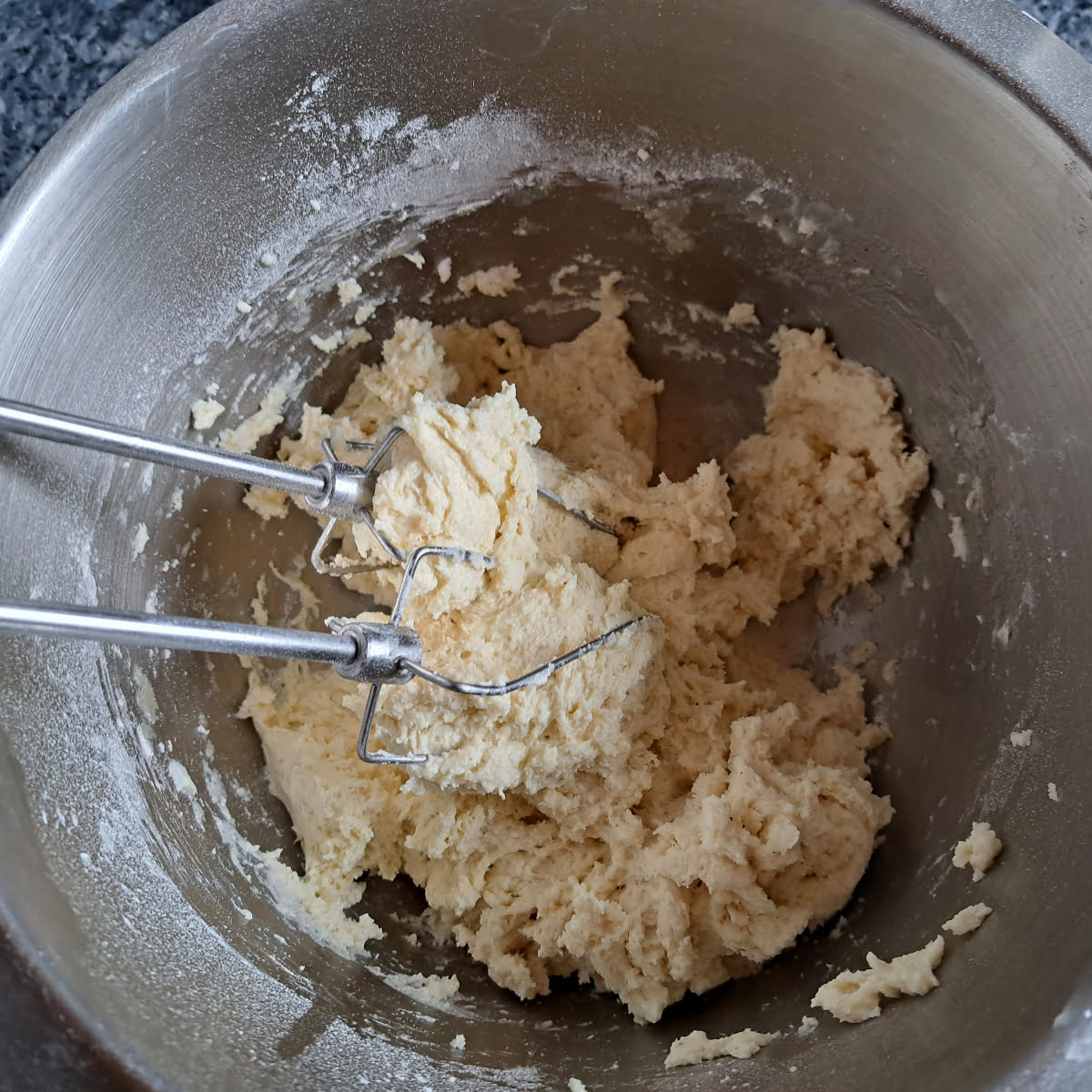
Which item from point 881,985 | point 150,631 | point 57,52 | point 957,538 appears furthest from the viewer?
point 957,538

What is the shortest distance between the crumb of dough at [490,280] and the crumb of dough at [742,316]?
398 mm

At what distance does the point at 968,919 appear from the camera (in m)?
1.23

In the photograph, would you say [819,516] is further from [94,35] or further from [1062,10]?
[94,35]

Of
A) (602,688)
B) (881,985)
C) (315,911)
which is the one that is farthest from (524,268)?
(881,985)

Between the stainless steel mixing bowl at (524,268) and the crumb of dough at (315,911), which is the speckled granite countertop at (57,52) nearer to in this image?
the stainless steel mixing bowl at (524,268)

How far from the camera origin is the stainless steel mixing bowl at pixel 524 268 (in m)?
1.17

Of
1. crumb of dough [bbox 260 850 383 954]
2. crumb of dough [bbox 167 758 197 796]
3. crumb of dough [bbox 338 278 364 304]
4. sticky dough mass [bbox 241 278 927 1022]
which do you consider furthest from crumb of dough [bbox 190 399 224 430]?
crumb of dough [bbox 260 850 383 954]

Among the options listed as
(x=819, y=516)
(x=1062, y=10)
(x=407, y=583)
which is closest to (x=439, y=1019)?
(x=407, y=583)

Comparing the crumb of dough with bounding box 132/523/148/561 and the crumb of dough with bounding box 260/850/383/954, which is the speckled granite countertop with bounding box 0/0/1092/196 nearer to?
the crumb of dough with bounding box 132/523/148/561

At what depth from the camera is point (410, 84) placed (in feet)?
4.60

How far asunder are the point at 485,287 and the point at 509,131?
0.28 metres

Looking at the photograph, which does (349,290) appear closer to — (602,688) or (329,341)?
(329,341)

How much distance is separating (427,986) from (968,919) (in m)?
0.82

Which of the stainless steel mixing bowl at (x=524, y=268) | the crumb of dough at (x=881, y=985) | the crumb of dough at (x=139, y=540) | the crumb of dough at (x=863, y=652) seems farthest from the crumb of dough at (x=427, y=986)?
the crumb of dough at (x=863, y=652)
